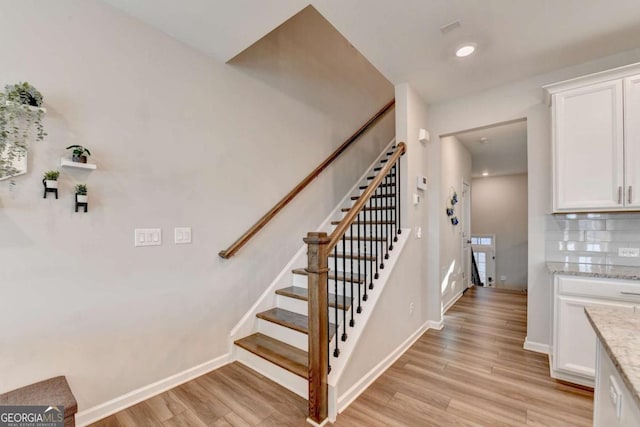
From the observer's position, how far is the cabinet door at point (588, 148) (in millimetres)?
2160

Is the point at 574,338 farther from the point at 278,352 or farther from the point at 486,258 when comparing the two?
the point at 486,258

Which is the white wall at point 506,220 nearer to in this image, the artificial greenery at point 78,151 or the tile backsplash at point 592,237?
the tile backsplash at point 592,237

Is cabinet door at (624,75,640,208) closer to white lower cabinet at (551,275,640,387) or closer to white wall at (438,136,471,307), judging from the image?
white lower cabinet at (551,275,640,387)

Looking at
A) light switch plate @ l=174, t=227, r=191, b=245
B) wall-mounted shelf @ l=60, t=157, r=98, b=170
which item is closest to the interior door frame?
light switch plate @ l=174, t=227, r=191, b=245

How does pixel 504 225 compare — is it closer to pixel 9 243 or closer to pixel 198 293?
pixel 198 293

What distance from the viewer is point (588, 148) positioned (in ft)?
7.43

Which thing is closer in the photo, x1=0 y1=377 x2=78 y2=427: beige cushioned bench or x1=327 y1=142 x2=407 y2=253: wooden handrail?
x1=0 y1=377 x2=78 y2=427: beige cushioned bench

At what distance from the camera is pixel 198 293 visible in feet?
7.54

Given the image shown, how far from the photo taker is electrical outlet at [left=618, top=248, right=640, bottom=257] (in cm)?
233

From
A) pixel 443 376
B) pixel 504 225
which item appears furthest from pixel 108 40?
pixel 504 225

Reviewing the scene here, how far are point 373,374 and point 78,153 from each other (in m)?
2.52

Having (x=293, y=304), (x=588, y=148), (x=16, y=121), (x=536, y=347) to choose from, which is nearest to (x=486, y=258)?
(x=536, y=347)

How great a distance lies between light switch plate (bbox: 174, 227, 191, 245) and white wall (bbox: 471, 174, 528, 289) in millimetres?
7805

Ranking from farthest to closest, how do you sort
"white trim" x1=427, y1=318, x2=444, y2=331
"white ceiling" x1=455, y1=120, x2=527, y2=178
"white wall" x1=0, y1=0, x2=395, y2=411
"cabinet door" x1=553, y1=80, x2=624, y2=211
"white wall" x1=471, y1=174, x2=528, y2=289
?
1. "white wall" x1=471, y1=174, x2=528, y2=289
2. "white ceiling" x1=455, y1=120, x2=527, y2=178
3. "white trim" x1=427, y1=318, x2=444, y2=331
4. "cabinet door" x1=553, y1=80, x2=624, y2=211
5. "white wall" x1=0, y1=0, x2=395, y2=411
